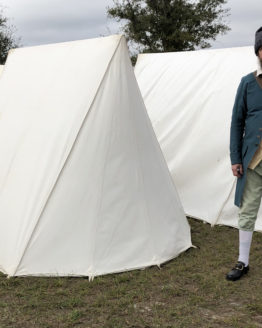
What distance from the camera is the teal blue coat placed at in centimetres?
341

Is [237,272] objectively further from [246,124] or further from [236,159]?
[246,124]

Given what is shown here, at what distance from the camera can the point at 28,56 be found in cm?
438

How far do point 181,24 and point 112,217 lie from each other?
24.2 meters

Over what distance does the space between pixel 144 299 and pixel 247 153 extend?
1.35 m

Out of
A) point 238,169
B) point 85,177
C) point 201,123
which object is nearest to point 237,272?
point 238,169

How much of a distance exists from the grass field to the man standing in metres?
0.26

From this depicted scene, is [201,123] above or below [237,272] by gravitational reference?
above

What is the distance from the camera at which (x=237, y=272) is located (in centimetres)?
355

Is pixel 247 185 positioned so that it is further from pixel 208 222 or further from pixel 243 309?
pixel 208 222

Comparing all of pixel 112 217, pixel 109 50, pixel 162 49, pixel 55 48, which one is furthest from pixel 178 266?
pixel 162 49

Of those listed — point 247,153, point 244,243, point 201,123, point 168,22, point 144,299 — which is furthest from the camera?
point 168,22

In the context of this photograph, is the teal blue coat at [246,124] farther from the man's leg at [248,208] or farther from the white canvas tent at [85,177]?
the white canvas tent at [85,177]

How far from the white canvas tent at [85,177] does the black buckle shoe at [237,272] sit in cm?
58

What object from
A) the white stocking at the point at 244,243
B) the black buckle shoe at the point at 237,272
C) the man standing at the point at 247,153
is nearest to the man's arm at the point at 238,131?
the man standing at the point at 247,153
